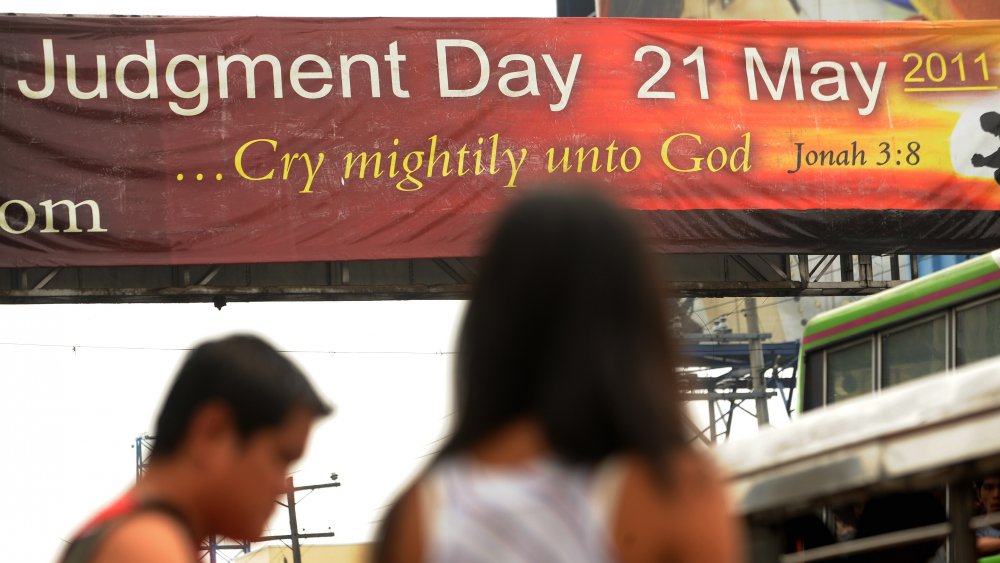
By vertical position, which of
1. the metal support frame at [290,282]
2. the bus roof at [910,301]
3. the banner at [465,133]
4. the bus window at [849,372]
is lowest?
the bus window at [849,372]

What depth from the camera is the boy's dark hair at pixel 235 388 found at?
2.65 m

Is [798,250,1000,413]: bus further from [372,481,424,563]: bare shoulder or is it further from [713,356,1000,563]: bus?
[372,481,424,563]: bare shoulder

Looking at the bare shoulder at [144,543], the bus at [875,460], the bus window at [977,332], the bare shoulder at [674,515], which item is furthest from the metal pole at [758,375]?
the bare shoulder at [674,515]

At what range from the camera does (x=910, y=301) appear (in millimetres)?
10766

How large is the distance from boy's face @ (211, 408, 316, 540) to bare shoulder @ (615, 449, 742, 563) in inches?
34.6

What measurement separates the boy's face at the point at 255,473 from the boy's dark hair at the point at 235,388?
0.07 feet

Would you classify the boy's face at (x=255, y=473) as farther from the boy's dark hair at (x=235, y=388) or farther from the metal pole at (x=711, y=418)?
the metal pole at (x=711, y=418)

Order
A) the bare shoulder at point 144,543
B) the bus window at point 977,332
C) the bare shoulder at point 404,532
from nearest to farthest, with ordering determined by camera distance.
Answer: the bare shoulder at point 404,532, the bare shoulder at point 144,543, the bus window at point 977,332

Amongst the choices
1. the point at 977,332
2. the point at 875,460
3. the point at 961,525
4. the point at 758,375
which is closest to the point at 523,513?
the point at 875,460

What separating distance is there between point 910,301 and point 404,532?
9097 millimetres

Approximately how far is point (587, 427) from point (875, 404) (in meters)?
2.21

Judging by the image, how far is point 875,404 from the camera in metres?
4.05

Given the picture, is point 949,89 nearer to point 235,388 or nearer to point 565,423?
point 235,388

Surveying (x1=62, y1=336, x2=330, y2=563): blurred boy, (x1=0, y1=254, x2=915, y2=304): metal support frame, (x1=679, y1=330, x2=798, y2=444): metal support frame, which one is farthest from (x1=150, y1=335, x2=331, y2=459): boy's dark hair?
(x1=679, y1=330, x2=798, y2=444): metal support frame
